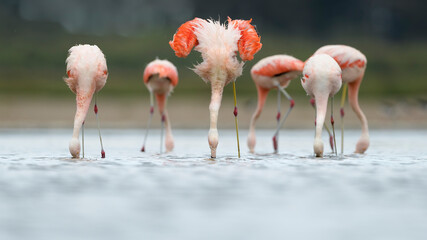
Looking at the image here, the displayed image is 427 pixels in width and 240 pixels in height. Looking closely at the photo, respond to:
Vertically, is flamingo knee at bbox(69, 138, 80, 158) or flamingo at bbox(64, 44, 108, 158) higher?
flamingo at bbox(64, 44, 108, 158)

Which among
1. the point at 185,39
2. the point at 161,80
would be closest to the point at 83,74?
the point at 185,39

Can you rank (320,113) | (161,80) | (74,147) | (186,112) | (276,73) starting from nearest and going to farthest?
(74,147)
(320,113)
(276,73)
(161,80)
(186,112)

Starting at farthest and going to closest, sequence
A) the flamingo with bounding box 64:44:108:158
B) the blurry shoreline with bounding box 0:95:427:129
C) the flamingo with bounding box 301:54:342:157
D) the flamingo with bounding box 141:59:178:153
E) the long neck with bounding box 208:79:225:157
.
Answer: the blurry shoreline with bounding box 0:95:427:129, the flamingo with bounding box 141:59:178:153, the flamingo with bounding box 301:54:342:157, the flamingo with bounding box 64:44:108:158, the long neck with bounding box 208:79:225:157

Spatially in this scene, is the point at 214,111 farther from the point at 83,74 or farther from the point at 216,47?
the point at 83,74

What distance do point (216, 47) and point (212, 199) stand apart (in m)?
4.16

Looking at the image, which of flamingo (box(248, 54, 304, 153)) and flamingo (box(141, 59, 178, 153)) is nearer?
flamingo (box(248, 54, 304, 153))

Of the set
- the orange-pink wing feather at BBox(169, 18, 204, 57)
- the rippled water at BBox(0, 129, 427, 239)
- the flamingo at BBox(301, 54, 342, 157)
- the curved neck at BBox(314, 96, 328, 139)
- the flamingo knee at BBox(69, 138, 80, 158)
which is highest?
the orange-pink wing feather at BBox(169, 18, 204, 57)

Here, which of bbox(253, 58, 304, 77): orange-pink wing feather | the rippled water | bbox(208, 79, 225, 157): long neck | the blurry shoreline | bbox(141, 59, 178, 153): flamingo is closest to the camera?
the rippled water

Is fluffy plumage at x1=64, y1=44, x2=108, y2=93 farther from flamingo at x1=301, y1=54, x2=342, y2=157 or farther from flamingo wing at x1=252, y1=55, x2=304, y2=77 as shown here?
flamingo wing at x1=252, y1=55, x2=304, y2=77

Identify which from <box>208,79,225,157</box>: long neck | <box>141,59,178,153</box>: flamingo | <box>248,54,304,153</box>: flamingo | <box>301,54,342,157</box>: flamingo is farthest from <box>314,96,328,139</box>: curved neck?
<box>141,59,178,153</box>: flamingo

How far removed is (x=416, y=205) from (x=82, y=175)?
3.39m

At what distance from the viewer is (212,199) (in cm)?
585

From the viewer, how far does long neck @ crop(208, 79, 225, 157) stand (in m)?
9.24

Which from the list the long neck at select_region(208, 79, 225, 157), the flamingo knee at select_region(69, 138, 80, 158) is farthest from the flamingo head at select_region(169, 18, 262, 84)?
the flamingo knee at select_region(69, 138, 80, 158)
